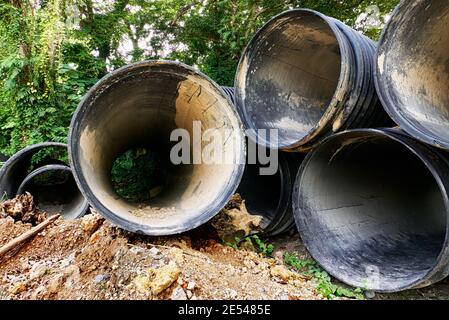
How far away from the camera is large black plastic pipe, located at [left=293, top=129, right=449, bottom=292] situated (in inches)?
120

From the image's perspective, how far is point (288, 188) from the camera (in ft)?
14.3

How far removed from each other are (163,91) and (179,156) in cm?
134

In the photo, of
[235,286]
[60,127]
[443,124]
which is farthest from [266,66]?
[60,127]

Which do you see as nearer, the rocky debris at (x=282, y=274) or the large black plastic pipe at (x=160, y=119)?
the large black plastic pipe at (x=160, y=119)

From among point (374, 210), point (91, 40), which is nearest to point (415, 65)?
point (374, 210)

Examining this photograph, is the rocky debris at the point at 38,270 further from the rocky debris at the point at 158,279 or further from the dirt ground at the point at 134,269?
the rocky debris at the point at 158,279

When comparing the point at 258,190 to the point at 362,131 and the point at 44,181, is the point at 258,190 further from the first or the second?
the point at 44,181

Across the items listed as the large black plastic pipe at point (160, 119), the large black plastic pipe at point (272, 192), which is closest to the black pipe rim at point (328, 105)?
the large black plastic pipe at point (272, 192)

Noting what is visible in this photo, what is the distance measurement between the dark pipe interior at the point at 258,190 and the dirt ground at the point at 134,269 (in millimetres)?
1503

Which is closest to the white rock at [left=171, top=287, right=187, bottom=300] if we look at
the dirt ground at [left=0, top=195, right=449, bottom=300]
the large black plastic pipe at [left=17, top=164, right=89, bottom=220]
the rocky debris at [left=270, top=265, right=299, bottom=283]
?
the dirt ground at [left=0, top=195, right=449, bottom=300]

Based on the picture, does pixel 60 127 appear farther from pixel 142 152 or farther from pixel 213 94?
pixel 213 94

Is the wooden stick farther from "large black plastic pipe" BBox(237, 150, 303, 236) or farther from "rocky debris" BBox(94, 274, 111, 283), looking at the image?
"large black plastic pipe" BBox(237, 150, 303, 236)

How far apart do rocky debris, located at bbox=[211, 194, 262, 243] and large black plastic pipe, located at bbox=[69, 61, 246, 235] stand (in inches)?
19.3

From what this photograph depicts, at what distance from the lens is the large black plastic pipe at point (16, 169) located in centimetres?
487
